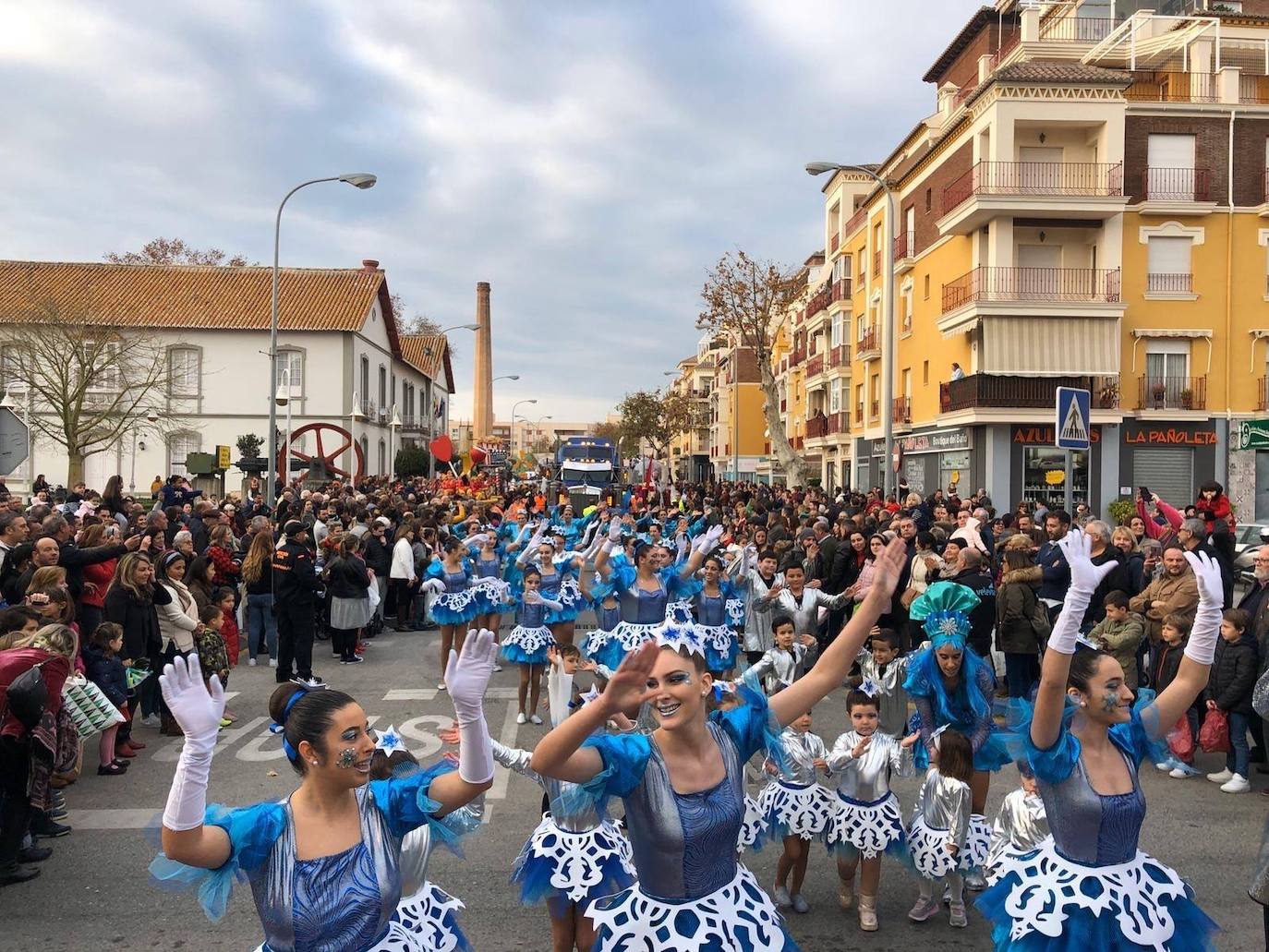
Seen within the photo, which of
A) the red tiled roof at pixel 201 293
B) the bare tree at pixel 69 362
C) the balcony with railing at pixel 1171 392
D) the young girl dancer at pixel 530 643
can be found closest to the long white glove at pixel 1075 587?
the young girl dancer at pixel 530 643

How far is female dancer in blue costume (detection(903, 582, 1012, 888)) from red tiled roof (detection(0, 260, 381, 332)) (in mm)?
42077

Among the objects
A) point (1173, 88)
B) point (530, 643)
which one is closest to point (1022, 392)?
point (1173, 88)

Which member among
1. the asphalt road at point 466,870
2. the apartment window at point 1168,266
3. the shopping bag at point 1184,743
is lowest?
the asphalt road at point 466,870

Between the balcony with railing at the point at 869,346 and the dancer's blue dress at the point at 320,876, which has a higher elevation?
the balcony with railing at the point at 869,346

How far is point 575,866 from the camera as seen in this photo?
4.62m

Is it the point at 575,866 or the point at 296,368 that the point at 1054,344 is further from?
the point at 296,368

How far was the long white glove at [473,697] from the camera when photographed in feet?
9.41

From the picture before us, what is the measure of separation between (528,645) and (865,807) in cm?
499

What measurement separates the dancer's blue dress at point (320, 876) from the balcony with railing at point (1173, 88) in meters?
32.3

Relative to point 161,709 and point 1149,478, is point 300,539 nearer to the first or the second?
point 161,709

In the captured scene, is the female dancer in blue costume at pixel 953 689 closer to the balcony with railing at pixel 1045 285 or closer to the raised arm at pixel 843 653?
the raised arm at pixel 843 653

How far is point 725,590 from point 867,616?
6460 mm

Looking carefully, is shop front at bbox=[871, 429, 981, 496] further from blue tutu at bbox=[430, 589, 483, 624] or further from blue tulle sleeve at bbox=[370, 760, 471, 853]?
blue tulle sleeve at bbox=[370, 760, 471, 853]

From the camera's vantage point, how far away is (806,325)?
5203 cm
